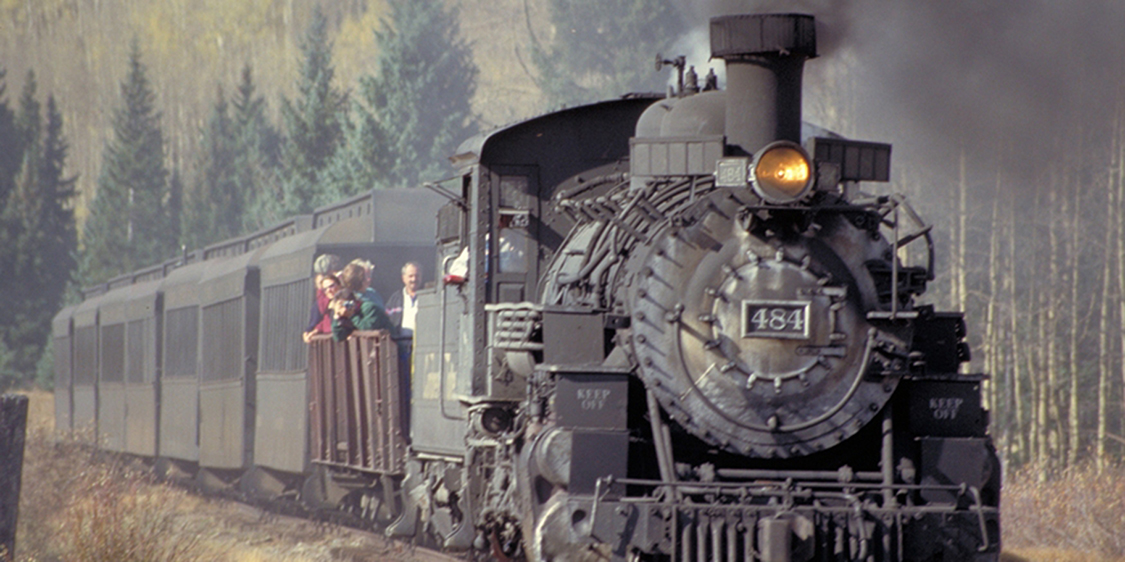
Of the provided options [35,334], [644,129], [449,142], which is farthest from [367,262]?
[35,334]

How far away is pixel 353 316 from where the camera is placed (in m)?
12.8

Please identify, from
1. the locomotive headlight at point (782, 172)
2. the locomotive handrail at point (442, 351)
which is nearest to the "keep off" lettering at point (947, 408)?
the locomotive headlight at point (782, 172)

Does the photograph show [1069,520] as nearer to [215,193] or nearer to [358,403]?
[358,403]

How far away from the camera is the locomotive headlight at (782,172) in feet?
21.7

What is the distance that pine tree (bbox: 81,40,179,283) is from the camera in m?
52.3

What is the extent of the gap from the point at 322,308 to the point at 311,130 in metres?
28.3

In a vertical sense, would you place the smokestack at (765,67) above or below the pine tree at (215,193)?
below

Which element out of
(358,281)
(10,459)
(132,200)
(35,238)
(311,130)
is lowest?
(10,459)

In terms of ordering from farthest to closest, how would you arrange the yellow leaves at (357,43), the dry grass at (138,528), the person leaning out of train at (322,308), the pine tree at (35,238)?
the yellow leaves at (357,43) → the pine tree at (35,238) → the person leaning out of train at (322,308) → the dry grass at (138,528)

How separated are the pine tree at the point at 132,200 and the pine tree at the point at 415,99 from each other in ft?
48.6

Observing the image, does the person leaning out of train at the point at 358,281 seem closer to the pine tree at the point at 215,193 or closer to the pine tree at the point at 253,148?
the pine tree at the point at 253,148

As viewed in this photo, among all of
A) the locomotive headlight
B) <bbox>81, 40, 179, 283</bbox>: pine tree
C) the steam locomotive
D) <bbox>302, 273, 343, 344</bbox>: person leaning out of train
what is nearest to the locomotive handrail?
the steam locomotive

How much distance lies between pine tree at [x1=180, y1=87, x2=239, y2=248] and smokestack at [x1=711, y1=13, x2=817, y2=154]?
157 ft

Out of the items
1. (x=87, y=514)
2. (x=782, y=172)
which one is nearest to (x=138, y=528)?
(x=87, y=514)
